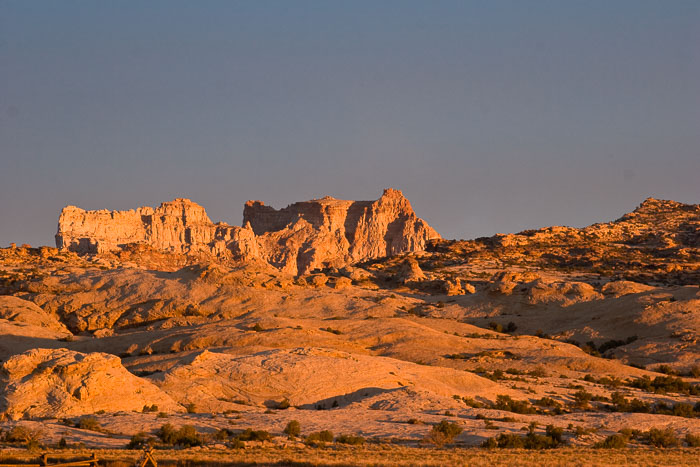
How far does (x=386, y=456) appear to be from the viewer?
2041cm

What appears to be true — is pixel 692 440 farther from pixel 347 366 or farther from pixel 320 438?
pixel 347 366

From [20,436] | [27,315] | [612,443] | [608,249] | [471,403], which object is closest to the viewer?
[20,436]

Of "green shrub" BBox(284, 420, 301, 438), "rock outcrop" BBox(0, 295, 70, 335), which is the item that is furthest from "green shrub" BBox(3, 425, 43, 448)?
"rock outcrop" BBox(0, 295, 70, 335)

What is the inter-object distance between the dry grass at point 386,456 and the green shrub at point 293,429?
2050 mm

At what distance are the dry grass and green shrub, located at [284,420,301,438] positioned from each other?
2.05 metres

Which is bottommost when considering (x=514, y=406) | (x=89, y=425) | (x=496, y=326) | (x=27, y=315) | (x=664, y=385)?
(x=89, y=425)

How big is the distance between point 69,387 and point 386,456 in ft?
42.8

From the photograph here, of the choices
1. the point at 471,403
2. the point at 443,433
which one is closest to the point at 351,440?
the point at 443,433

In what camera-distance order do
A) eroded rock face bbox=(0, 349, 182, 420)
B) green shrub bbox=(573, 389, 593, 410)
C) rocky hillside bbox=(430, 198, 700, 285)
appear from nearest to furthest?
eroded rock face bbox=(0, 349, 182, 420), green shrub bbox=(573, 389, 593, 410), rocky hillside bbox=(430, 198, 700, 285)

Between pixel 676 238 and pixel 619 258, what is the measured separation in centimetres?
1929

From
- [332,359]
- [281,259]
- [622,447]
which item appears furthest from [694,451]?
[281,259]

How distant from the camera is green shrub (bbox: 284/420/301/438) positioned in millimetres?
23703

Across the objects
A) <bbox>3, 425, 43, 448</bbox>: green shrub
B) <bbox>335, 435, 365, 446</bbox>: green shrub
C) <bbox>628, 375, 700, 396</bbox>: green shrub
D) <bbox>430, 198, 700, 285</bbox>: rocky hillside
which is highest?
<bbox>430, 198, 700, 285</bbox>: rocky hillside

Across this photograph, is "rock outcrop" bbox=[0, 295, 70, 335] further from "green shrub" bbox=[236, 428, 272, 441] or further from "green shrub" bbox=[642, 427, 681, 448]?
"green shrub" bbox=[642, 427, 681, 448]
